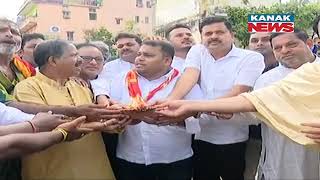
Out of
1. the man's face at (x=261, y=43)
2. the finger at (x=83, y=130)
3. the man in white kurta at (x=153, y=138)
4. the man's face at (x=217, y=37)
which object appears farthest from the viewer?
the man's face at (x=261, y=43)

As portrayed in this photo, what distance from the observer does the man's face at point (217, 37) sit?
3570 mm

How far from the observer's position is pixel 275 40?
356cm

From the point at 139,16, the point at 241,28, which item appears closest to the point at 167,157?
the point at 241,28

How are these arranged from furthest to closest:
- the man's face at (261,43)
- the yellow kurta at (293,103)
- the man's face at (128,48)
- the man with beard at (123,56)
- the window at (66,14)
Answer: the window at (66,14), the man's face at (128,48), the man's face at (261,43), the man with beard at (123,56), the yellow kurta at (293,103)

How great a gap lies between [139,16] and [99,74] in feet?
157

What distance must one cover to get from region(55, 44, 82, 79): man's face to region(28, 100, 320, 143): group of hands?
0.99 ft

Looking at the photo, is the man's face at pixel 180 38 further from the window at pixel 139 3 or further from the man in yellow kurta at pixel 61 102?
the window at pixel 139 3

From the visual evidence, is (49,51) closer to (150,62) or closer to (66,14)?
(150,62)

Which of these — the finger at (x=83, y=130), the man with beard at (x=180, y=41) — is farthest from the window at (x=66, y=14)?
the finger at (x=83, y=130)

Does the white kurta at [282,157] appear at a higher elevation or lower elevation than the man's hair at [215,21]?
lower

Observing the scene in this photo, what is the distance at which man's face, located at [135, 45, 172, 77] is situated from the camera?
343cm

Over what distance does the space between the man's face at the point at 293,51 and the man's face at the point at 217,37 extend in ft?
1.40

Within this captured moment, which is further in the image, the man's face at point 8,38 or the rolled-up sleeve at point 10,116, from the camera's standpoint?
the man's face at point 8,38

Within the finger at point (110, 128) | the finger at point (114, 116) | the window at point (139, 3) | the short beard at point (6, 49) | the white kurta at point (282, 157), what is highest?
the window at point (139, 3)
